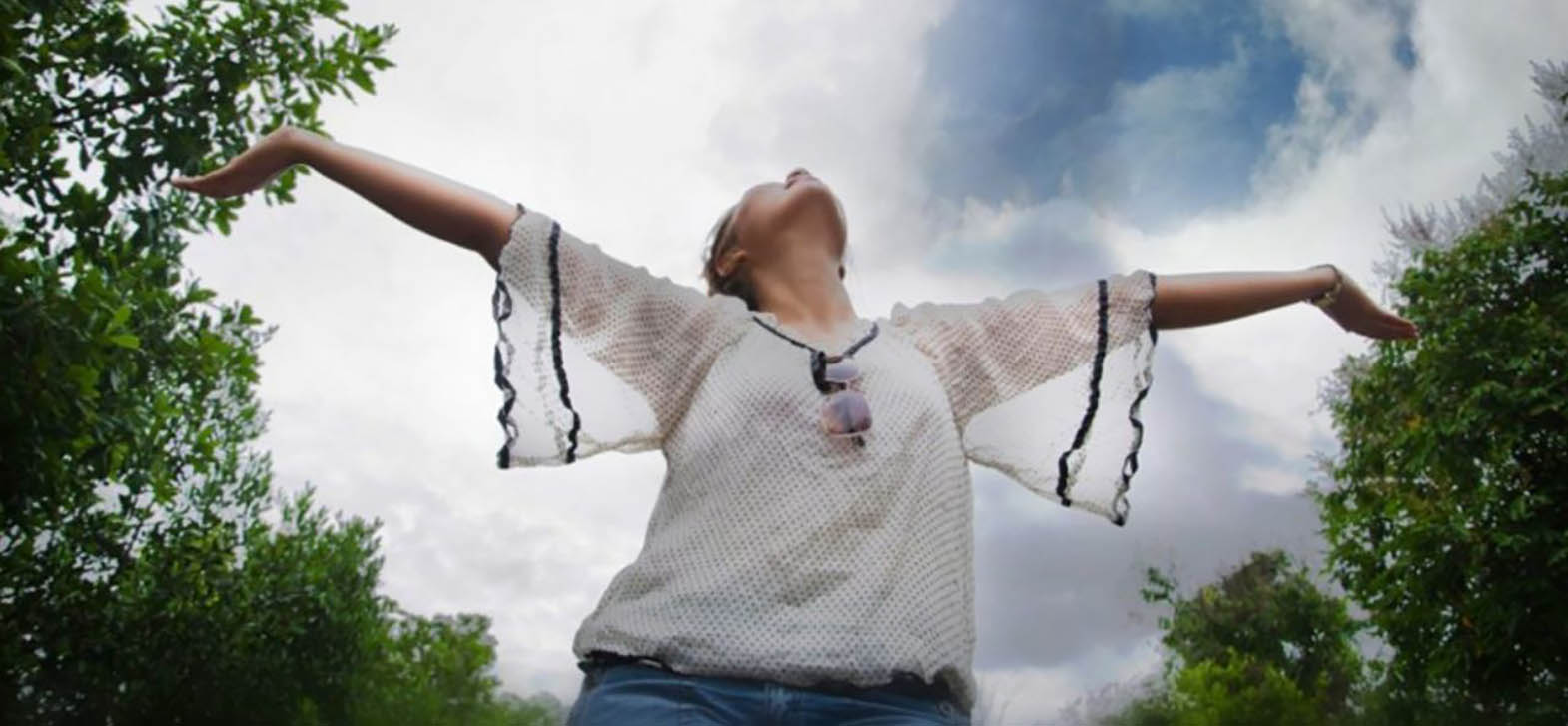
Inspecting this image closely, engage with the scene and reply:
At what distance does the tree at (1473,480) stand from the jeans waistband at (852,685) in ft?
26.5

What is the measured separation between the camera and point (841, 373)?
1665 millimetres

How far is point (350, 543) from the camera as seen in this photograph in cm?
1081

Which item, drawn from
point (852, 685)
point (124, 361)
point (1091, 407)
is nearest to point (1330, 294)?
point (1091, 407)

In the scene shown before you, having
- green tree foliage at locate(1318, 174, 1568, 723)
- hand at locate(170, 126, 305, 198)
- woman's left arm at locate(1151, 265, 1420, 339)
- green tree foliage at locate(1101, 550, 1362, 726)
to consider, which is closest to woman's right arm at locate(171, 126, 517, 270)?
hand at locate(170, 126, 305, 198)

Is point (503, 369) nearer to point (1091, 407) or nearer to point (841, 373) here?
point (841, 373)

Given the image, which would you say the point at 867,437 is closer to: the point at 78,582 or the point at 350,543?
the point at 78,582

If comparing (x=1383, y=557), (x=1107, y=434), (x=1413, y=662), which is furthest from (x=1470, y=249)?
(x=1107, y=434)

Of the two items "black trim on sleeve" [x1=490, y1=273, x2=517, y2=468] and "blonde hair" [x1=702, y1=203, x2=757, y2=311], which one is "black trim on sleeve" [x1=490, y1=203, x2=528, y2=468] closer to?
"black trim on sleeve" [x1=490, y1=273, x2=517, y2=468]

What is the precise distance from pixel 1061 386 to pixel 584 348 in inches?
28.6

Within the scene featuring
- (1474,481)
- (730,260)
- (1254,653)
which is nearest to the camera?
(730,260)

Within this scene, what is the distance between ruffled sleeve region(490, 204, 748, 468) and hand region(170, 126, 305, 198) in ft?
1.05

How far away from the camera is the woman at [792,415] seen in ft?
4.62

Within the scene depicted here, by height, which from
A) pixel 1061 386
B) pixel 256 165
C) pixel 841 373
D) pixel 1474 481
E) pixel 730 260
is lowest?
pixel 841 373

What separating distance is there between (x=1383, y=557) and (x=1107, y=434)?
31.2ft
